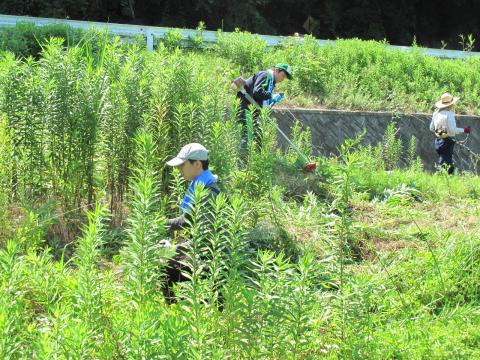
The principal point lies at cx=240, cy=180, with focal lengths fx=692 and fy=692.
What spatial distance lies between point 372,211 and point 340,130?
6.72m

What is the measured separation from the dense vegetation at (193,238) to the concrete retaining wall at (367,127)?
4075 mm

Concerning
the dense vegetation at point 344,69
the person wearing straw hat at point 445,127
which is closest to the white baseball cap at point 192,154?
the person wearing straw hat at point 445,127

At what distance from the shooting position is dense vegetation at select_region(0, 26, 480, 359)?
326cm

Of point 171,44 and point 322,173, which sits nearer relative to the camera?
A: point 322,173

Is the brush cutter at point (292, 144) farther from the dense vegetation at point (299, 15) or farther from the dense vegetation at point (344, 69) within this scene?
the dense vegetation at point (299, 15)

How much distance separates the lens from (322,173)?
8.66 metres

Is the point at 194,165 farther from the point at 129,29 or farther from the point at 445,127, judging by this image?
the point at 129,29

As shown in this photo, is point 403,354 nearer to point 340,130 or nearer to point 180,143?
point 180,143

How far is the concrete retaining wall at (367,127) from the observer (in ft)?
46.1

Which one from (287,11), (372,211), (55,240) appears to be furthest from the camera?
(287,11)

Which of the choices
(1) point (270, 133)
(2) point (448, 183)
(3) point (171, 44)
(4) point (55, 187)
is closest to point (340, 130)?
(3) point (171, 44)

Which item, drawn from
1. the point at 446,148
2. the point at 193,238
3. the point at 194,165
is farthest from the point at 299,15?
the point at 193,238

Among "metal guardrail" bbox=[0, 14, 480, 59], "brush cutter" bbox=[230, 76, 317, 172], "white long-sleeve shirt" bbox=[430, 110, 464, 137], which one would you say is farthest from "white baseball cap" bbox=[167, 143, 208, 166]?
"metal guardrail" bbox=[0, 14, 480, 59]

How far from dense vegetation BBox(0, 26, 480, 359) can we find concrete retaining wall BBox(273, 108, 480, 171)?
13.4 ft
